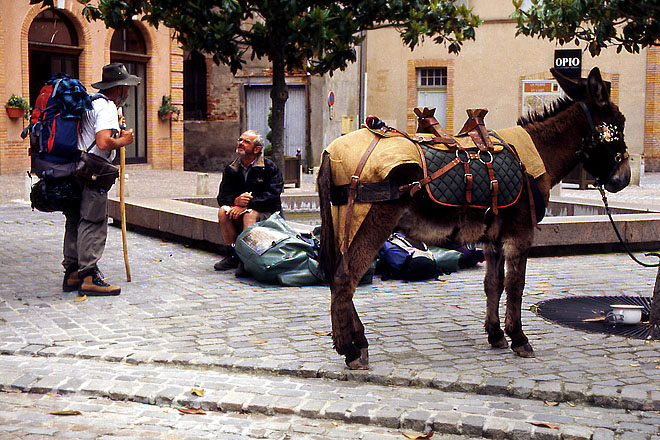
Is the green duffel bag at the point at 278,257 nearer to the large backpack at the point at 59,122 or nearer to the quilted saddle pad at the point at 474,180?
the large backpack at the point at 59,122

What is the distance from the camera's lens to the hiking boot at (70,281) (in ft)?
26.3

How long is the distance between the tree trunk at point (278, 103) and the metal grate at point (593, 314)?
582 centimetres

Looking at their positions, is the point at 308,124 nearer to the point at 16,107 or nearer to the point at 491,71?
the point at 491,71

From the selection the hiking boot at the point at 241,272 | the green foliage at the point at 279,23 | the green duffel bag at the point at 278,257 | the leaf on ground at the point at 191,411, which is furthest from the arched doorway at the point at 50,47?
the leaf on ground at the point at 191,411

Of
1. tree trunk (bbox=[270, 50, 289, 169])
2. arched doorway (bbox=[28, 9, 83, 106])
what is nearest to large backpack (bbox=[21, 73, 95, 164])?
tree trunk (bbox=[270, 50, 289, 169])

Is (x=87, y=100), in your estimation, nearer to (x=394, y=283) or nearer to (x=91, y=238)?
(x=91, y=238)

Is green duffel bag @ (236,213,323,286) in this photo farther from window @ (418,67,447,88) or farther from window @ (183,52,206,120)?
window @ (418,67,447,88)

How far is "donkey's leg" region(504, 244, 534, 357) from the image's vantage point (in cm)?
592

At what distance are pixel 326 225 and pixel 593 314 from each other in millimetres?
2804

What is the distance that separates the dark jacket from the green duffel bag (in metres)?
0.56

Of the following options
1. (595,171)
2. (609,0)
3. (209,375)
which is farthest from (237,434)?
(609,0)

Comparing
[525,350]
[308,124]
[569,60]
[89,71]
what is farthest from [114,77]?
[308,124]

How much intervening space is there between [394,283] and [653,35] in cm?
327

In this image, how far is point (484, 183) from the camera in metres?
5.68
